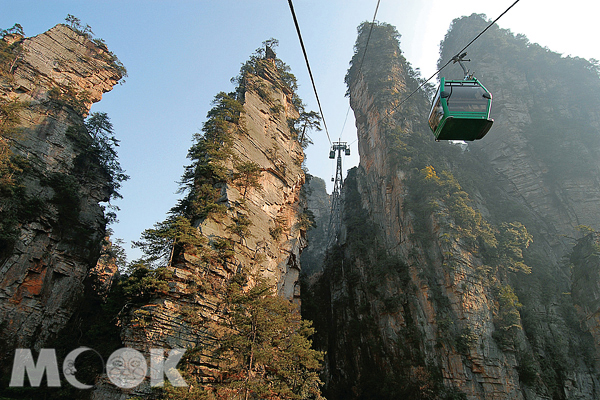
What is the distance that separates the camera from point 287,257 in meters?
18.3

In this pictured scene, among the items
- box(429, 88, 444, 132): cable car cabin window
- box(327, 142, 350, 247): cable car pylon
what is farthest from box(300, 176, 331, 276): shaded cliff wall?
box(429, 88, 444, 132): cable car cabin window

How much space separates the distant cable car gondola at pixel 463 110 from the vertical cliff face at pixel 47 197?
1926cm

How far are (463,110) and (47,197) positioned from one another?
21119 millimetres

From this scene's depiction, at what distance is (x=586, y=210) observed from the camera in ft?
87.7

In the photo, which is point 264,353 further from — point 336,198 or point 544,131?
point 544,131

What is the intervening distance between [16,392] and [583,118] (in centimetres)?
4588

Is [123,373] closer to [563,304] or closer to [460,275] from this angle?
[460,275]

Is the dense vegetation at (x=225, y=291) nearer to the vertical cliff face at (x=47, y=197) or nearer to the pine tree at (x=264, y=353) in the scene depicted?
the pine tree at (x=264, y=353)

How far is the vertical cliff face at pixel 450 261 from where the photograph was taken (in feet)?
58.9

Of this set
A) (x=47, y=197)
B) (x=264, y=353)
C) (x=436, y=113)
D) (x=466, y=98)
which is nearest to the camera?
(x=466, y=98)

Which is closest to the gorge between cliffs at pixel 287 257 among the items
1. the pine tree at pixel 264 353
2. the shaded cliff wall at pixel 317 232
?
the pine tree at pixel 264 353

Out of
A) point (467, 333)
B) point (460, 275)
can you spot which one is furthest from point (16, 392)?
point (460, 275)

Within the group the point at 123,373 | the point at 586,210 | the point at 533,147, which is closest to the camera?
the point at 123,373

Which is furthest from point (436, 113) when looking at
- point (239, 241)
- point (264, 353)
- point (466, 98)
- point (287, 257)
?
point (287, 257)
